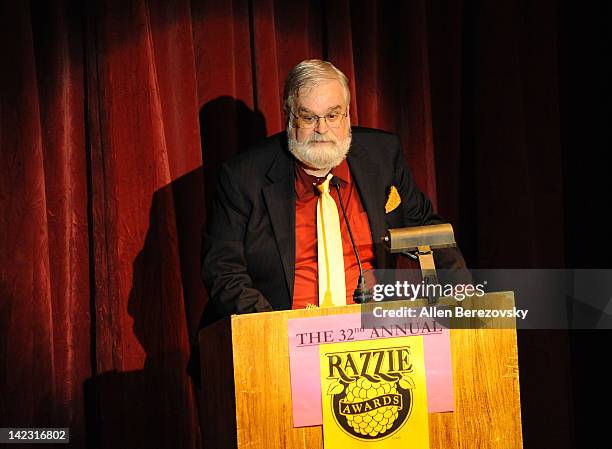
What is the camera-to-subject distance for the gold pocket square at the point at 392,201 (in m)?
3.08

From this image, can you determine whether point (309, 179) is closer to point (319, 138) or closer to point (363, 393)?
point (319, 138)

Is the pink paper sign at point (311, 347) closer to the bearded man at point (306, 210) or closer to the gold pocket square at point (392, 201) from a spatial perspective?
the bearded man at point (306, 210)

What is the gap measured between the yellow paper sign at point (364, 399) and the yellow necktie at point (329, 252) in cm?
70

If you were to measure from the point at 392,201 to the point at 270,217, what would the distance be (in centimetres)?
42

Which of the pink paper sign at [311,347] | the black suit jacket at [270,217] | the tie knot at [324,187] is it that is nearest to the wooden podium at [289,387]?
the pink paper sign at [311,347]

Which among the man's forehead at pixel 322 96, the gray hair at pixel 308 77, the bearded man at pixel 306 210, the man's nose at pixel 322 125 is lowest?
the bearded man at pixel 306 210

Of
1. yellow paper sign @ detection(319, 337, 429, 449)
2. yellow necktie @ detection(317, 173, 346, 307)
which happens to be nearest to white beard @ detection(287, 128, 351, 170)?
yellow necktie @ detection(317, 173, 346, 307)

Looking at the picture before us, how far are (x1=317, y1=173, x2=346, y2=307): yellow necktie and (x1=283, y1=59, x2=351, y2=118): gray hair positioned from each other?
0.31 meters

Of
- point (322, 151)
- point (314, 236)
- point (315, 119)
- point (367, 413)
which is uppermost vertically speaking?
point (315, 119)

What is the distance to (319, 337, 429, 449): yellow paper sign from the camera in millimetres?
2148

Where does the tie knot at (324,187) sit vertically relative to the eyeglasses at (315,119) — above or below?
below

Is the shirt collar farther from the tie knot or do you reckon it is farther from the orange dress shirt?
the tie knot

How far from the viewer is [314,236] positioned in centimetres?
302

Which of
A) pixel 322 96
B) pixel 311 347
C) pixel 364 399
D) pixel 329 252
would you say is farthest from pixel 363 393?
pixel 322 96
